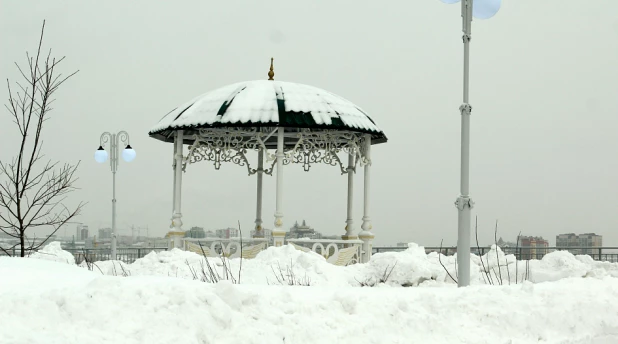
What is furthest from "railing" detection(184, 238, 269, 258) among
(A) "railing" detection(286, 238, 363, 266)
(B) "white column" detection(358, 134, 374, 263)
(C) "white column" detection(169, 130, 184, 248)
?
(B) "white column" detection(358, 134, 374, 263)

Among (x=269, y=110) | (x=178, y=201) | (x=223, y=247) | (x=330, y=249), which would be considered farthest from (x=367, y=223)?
(x=178, y=201)

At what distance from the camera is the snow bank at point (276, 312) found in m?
5.89

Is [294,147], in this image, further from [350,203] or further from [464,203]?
[464,203]

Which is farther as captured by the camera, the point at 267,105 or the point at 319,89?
the point at 319,89

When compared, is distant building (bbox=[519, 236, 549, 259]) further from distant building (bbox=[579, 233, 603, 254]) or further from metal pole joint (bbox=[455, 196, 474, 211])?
metal pole joint (bbox=[455, 196, 474, 211])

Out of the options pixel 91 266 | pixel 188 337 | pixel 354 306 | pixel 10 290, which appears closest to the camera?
pixel 188 337

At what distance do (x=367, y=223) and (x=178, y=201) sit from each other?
4951mm

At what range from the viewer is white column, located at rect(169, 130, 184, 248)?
60.5ft

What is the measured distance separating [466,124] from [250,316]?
15.2 feet

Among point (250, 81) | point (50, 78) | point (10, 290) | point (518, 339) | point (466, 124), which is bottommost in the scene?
point (518, 339)

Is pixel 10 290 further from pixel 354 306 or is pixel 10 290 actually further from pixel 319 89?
pixel 319 89

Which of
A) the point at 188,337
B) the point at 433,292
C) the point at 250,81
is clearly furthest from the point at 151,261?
the point at 188,337

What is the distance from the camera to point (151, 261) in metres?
14.5

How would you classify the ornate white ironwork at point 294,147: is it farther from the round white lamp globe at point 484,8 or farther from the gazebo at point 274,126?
the round white lamp globe at point 484,8
